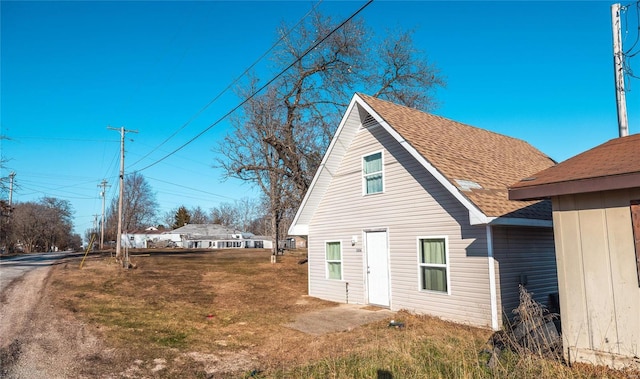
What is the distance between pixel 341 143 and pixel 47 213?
64.9 meters

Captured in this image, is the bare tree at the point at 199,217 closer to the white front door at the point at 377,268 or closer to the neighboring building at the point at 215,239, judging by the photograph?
the neighboring building at the point at 215,239

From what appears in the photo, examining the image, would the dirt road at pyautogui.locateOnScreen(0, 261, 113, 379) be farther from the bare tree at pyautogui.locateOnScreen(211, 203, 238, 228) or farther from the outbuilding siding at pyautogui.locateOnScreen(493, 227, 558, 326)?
the bare tree at pyautogui.locateOnScreen(211, 203, 238, 228)

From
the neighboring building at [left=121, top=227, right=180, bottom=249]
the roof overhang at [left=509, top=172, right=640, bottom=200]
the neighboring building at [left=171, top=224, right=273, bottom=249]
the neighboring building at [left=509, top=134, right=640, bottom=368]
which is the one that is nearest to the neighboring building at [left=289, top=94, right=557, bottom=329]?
the roof overhang at [left=509, top=172, right=640, bottom=200]

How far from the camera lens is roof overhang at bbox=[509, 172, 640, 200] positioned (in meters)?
5.62

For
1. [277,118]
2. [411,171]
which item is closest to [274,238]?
[277,118]

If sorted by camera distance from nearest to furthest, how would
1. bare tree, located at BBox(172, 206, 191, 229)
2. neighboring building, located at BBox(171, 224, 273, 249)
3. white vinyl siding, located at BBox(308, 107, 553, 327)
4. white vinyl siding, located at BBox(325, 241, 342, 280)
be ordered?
white vinyl siding, located at BBox(308, 107, 553, 327) < white vinyl siding, located at BBox(325, 241, 342, 280) < neighboring building, located at BBox(171, 224, 273, 249) < bare tree, located at BBox(172, 206, 191, 229)

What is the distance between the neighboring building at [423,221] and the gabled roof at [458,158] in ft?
0.14

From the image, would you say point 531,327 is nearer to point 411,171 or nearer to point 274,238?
point 411,171

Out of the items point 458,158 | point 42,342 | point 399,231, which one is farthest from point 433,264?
point 42,342

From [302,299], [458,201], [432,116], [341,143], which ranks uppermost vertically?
[432,116]

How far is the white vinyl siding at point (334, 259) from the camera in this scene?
14.7m

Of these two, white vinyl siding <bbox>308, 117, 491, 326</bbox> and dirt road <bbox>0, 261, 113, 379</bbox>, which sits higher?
white vinyl siding <bbox>308, 117, 491, 326</bbox>

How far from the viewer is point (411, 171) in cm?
1205

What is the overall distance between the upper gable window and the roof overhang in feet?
20.4
